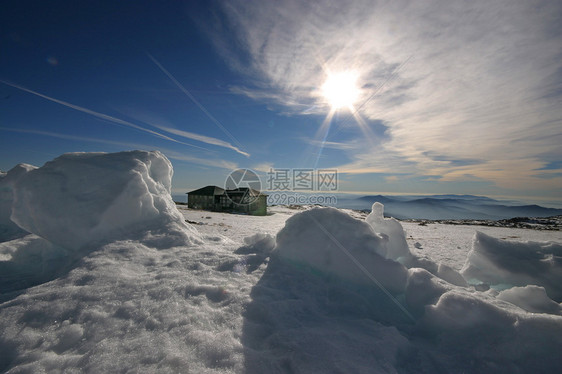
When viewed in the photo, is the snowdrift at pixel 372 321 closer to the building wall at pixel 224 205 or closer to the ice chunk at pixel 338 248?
the ice chunk at pixel 338 248

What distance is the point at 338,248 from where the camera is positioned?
493cm

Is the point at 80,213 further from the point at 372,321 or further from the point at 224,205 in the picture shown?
the point at 224,205

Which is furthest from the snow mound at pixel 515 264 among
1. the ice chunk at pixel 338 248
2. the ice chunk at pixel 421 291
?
the ice chunk at pixel 338 248

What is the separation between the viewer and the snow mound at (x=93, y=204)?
551cm

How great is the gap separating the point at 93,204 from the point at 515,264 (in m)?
11.0

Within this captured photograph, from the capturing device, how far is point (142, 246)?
5.47 metres

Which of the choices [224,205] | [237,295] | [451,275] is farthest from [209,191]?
[451,275]

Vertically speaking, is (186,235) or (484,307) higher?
(186,235)

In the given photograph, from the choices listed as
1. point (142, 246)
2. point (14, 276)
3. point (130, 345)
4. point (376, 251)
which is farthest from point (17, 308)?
point (376, 251)

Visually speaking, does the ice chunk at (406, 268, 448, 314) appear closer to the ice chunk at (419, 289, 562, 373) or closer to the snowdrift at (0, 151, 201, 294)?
the ice chunk at (419, 289, 562, 373)

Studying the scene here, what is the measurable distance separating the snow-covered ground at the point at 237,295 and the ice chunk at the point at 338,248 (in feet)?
0.08

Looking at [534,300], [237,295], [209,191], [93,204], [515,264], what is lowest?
[534,300]

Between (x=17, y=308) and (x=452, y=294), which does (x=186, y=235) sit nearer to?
(x=17, y=308)

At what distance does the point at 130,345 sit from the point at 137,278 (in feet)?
5.42
